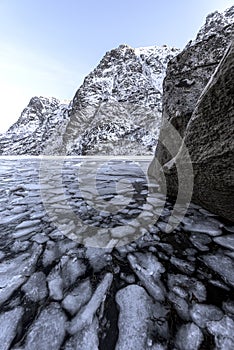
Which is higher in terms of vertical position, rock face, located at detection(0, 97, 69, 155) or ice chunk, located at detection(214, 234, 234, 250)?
rock face, located at detection(0, 97, 69, 155)

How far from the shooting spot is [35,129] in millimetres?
62000

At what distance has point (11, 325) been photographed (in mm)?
818

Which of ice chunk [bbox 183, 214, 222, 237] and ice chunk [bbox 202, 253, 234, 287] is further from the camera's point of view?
ice chunk [bbox 183, 214, 222, 237]

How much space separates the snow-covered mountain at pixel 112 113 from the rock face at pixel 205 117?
27.2 meters

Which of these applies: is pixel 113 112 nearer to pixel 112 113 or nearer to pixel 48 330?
pixel 112 113

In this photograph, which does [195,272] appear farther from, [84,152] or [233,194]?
[84,152]

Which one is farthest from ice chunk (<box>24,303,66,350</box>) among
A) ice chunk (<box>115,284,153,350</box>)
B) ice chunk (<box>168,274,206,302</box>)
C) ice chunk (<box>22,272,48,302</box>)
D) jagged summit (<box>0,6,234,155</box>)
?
jagged summit (<box>0,6,234,155</box>)

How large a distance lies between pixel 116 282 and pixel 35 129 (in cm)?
7005

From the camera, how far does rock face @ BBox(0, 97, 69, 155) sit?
4870cm

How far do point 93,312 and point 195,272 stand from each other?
683mm

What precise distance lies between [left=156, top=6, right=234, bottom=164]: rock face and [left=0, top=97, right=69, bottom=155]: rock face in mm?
47378

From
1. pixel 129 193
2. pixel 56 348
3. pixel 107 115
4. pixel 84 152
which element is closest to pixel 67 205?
pixel 129 193

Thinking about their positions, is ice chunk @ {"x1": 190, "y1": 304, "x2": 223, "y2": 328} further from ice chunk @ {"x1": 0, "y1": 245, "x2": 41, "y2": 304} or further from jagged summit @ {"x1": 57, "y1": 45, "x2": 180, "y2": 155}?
jagged summit @ {"x1": 57, "y1": 45, "x2": 180, "y2": 155}

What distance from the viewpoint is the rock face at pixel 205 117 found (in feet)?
4.44
